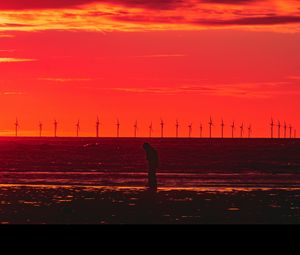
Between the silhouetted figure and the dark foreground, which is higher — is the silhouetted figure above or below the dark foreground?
above

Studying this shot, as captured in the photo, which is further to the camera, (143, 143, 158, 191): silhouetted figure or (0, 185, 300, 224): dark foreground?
(143, 143, 158, 191): silhouetted figure

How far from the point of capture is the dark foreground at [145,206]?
75.7ft

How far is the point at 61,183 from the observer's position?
142ft

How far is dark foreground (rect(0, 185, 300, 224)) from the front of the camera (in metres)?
23.1

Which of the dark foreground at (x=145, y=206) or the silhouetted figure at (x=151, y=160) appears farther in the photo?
the silhouetted figure at (x=151, y=160)

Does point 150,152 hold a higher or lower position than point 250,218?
higher

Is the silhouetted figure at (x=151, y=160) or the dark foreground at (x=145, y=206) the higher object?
the silhouetted figure at (x=151, y=160)

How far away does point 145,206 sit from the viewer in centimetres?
2747
